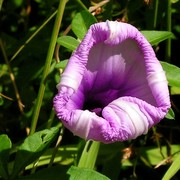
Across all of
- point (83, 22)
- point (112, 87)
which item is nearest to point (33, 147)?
point (112, 87)

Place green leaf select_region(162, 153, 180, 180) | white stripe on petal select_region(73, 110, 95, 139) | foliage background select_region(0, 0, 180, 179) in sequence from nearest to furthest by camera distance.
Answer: white stripe on petal select_region(73, 110, 95, 139) < green leaf select_region(162, 153, 180, 180) < foliage background select_region(0, 0, 180, 179)

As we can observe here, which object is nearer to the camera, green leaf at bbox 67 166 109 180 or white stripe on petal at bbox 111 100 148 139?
white stripe on petal at bbox 111 100 148 139

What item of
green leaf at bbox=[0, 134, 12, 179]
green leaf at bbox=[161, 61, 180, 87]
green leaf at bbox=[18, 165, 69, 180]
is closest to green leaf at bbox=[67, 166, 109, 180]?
green leaf at bbox=[18, 165, 69, 180]

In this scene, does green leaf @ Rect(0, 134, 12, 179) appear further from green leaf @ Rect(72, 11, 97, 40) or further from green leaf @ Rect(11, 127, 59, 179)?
green leaf @ Rect(72, 11, 97, 40)

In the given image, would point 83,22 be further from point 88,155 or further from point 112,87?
point 88,155

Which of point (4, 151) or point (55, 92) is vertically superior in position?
point (4, 151)

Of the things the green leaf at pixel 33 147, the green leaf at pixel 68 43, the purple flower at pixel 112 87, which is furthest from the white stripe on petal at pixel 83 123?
the green leaf at pixel 68 43

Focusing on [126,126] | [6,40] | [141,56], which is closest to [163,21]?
[6,40]
